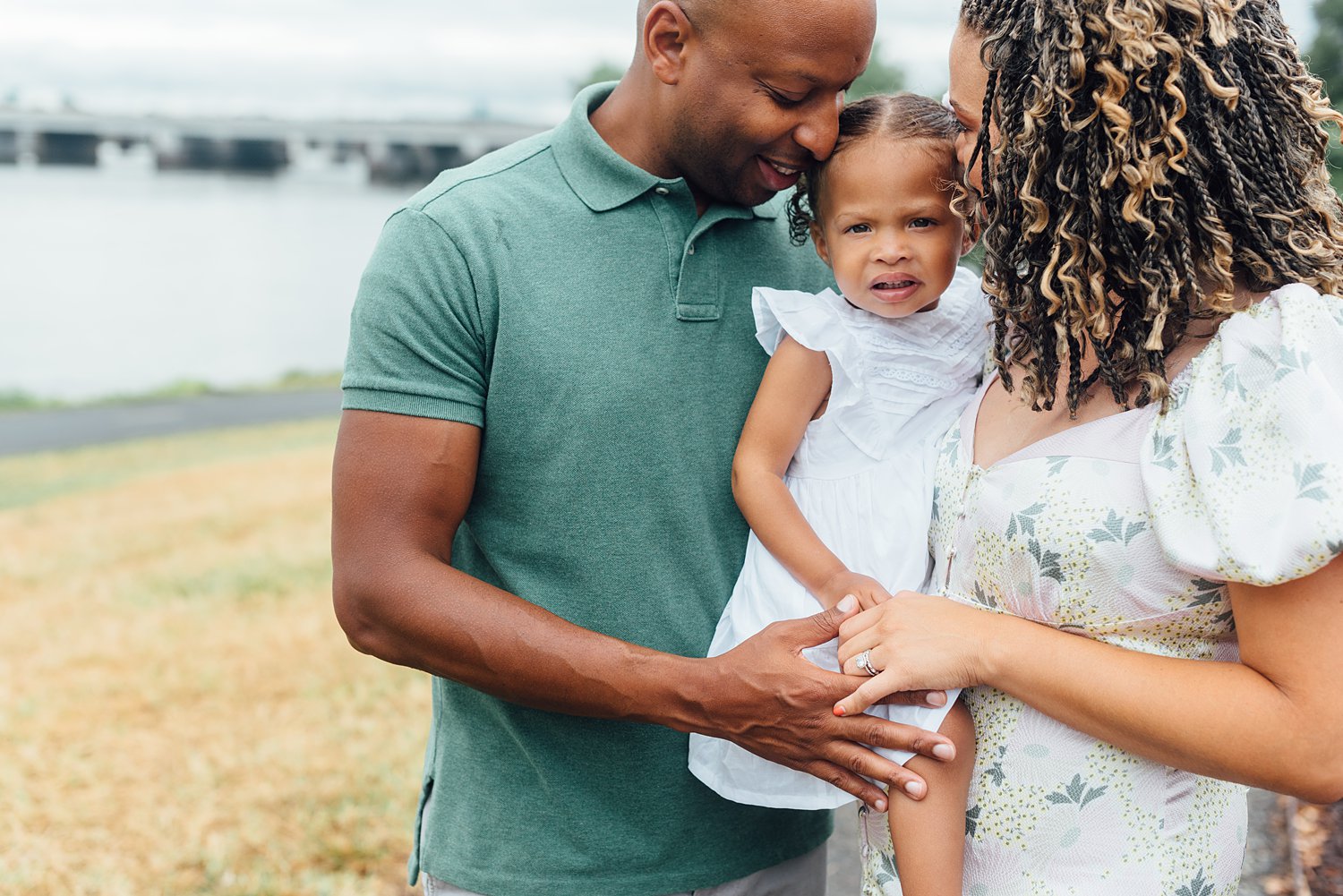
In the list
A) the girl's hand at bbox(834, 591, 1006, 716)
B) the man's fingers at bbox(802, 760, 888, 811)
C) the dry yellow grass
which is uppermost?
the girl's hand at bbox(834, 591, 1006, 716)

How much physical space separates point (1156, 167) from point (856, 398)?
74cm

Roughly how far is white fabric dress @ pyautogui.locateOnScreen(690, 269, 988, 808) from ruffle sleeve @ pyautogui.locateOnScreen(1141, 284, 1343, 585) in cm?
55

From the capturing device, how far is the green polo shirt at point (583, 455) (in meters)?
1.95

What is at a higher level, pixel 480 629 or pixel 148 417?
pixel 480 629

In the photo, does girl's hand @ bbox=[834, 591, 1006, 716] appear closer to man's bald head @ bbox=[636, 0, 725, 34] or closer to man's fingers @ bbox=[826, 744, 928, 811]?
man's fingers @ bbox=[826, 744, 928, 811]

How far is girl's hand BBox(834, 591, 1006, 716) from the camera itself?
5.40 ft

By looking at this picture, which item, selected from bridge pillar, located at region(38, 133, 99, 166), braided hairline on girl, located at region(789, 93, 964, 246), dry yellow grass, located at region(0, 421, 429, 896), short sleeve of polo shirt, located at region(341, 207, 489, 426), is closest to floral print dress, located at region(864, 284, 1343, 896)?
braided hairline on girl, located at region(789, 93, 964, 246)

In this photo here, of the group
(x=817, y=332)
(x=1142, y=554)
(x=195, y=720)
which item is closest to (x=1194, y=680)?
(x=1142, y=554)

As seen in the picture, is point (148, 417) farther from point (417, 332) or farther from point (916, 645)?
point (916, 645)

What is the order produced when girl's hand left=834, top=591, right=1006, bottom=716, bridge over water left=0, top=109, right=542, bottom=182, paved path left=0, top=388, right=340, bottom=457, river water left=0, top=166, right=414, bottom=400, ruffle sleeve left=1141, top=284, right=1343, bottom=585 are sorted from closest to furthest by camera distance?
ruffle sleeve left=1141, top=284, right=1343, bottom=585
girl's hand left=834, top=591, right=1006, bottom=716
paved path left=0, top=388, right=340, bottom=457
river water left=0, top=166, right=414, bottom=400
bridge over water left=0, top=109, right=542, bottom=182

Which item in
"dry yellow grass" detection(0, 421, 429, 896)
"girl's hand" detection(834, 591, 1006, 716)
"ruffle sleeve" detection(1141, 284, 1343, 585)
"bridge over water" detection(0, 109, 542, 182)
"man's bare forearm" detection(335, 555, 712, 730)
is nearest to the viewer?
"ruffle sleeve" detection(1141, 284, 1343, 585)

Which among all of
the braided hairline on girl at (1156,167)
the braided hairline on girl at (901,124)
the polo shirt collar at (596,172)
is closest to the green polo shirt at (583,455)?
the polo shirt collar at (596,172)

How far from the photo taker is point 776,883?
225 centimetres

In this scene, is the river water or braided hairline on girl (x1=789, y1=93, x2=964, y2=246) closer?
braided hairline on girl (x1=789, y1=93, x2=964, y2=246)
